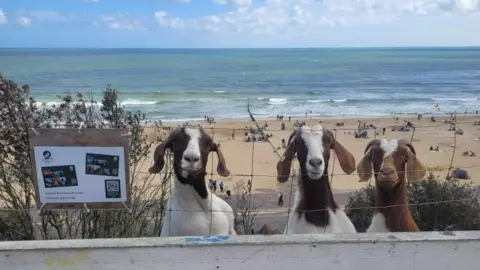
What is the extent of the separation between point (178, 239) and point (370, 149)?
6.40 ft

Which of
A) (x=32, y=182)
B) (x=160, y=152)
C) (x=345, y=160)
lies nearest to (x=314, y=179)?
(x=345, y=160)

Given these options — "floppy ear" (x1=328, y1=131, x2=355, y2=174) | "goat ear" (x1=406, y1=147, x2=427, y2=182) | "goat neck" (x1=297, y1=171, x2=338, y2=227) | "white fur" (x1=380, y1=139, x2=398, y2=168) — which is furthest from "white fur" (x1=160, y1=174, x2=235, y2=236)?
"goat ear" (x1=406, y1=147, x2=427, y2=182)

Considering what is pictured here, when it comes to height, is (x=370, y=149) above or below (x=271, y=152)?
above

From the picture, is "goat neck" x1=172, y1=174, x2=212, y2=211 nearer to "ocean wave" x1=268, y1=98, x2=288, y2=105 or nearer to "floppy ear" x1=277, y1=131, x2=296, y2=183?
"floppy ear" x1=277, y1=131, x2=296, y2=183

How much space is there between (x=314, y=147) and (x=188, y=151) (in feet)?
3.56

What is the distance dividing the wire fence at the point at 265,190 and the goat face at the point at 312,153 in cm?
13

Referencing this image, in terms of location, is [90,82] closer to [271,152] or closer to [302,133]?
[271,152]

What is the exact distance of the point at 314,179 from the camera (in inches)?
163

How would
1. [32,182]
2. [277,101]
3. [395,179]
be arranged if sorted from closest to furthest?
[395,179] → [32,182] → [277,101]

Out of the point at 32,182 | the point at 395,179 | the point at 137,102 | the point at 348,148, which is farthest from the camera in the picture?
the point at 137,102

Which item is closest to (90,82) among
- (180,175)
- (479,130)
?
(479,130)

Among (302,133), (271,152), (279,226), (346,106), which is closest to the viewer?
(302,133)

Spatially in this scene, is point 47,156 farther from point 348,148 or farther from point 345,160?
point 348,148

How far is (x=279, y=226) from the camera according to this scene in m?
13.7
